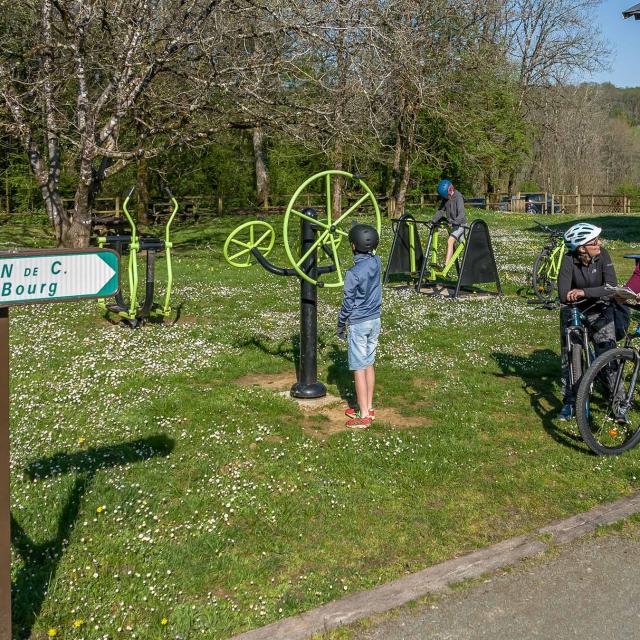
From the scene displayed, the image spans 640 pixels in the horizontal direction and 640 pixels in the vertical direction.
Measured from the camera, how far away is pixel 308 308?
7.48 meters

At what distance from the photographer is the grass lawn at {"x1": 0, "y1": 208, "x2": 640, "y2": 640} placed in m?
4.33

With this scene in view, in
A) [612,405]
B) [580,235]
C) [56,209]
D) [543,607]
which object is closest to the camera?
[543,607]

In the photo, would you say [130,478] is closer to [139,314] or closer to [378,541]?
[378,541]

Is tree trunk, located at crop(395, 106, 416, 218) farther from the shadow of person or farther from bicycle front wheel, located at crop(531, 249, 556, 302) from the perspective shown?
the shadow of person

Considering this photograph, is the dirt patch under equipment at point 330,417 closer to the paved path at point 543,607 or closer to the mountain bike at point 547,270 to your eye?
the paved path at point 543,607

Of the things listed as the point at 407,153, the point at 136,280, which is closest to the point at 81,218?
the point at 136,280

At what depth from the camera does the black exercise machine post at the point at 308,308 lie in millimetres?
7359

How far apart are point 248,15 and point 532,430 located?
12371 millimetres

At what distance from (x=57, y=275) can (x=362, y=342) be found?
3466 mm

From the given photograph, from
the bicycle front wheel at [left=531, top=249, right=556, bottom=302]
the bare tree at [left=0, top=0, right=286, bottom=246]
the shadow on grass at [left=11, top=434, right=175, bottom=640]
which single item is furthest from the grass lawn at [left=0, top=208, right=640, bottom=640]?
Result: the bare tree at [left=0, top=0, right=286, bottom=246]

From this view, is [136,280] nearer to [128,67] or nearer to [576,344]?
[576,344]

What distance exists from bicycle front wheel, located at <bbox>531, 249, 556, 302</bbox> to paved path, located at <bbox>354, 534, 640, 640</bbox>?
10016mm

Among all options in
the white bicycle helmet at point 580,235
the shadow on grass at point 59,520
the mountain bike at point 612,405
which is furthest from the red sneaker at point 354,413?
the white bicycle helmet at point 580,235

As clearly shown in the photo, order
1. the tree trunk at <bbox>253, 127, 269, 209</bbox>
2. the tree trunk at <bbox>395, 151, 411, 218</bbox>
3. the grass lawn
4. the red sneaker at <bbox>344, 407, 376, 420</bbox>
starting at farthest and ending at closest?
the tree trunk at <bbox>253, 127, 269, 209</bbox>
the tree trunk at <bbox>395, 151, 411, 218</bbox>
the red sneaker at <bbox>344, 407, 376, 420</bbox>
the grass lawn
